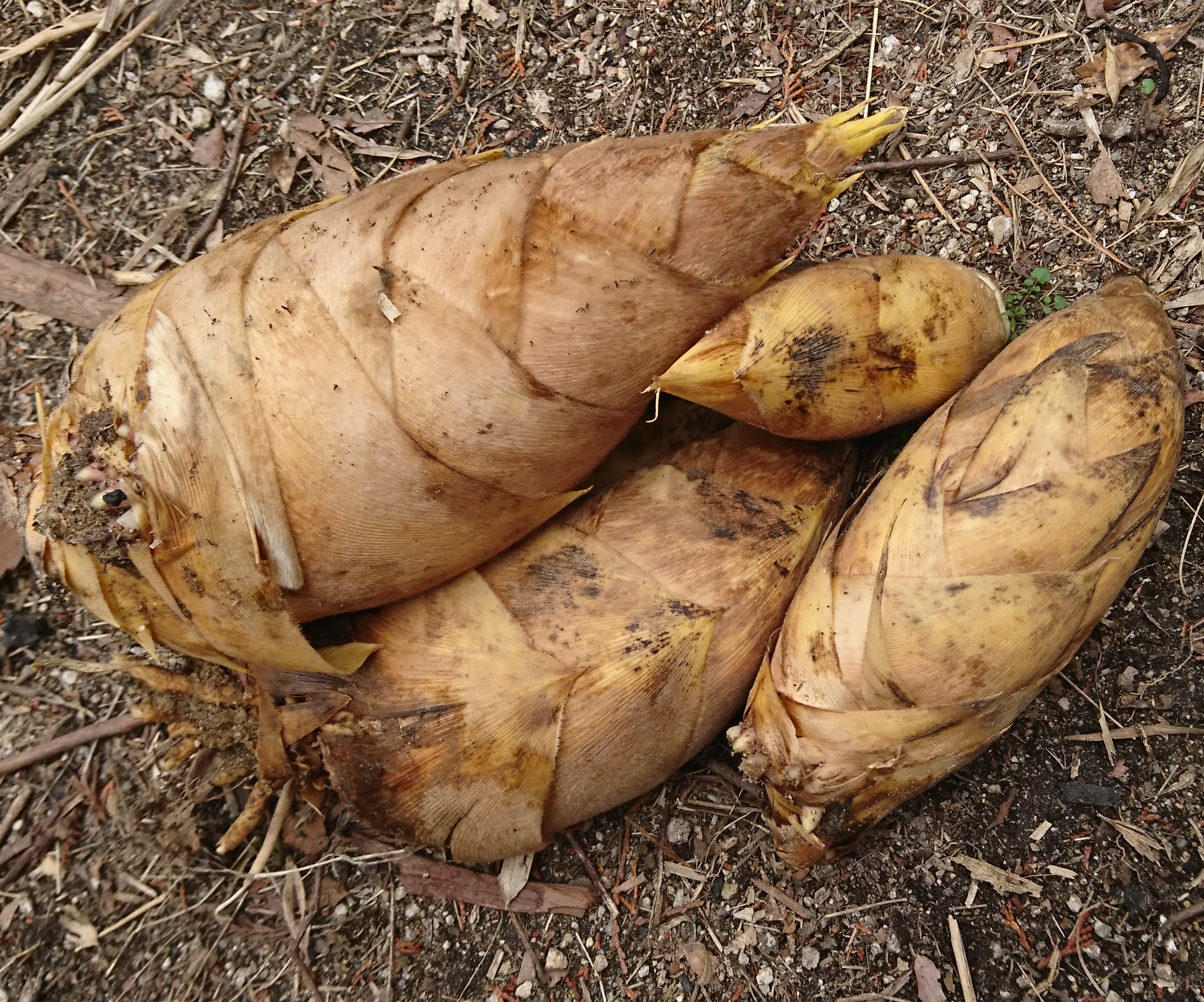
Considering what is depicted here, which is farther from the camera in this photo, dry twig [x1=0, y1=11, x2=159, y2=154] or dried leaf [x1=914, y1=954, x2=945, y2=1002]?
dry twig [x1=0, y1=11, x2=159, y2=154]

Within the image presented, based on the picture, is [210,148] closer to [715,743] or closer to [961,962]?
[715,743]

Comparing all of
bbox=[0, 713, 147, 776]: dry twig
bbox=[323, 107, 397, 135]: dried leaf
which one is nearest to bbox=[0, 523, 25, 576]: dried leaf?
bbox=[0, 713, 147, 776]: dry twig

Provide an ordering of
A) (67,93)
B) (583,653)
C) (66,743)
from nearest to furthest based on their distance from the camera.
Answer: (583,653), (66,743), (67,93)

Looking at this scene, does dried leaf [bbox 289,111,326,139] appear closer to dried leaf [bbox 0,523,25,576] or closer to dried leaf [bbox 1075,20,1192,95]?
dried leaf [bbox 0,523,25,576]

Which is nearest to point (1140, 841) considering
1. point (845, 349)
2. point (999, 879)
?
point (999, 879)

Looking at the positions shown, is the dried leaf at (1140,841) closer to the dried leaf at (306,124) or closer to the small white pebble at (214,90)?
the dried leaf at (306,124)

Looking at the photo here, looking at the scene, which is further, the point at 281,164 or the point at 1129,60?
the point at 281,164
